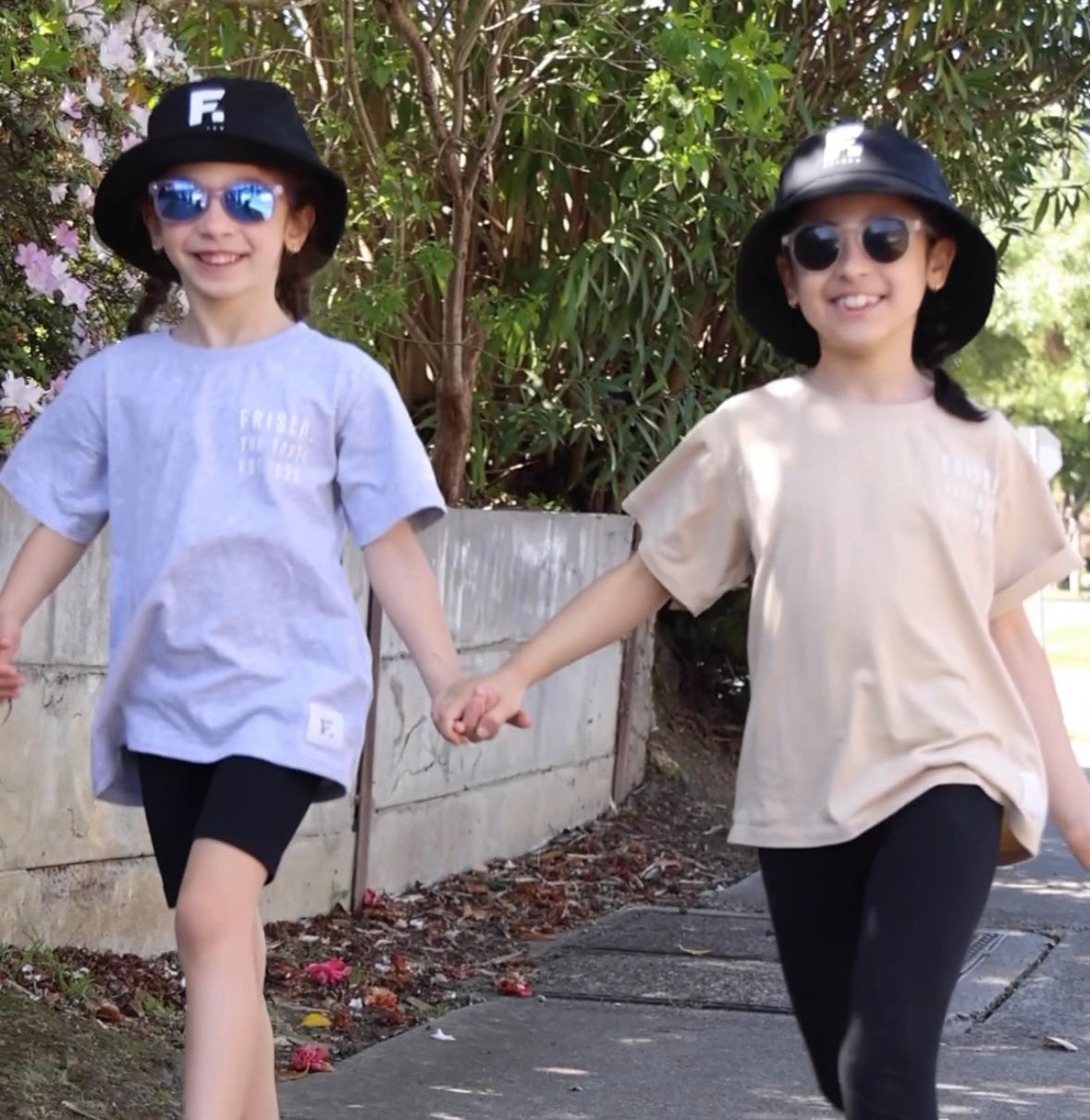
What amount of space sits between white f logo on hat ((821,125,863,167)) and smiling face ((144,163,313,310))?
93cm

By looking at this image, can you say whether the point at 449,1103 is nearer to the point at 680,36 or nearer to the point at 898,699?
the point at 898,699

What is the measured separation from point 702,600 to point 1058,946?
3.81 m

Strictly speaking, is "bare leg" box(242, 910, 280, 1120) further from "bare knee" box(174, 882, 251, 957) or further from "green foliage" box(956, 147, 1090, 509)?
"green foliage" box(956, 147, 1090, 509)

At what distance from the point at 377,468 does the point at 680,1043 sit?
2.38 m

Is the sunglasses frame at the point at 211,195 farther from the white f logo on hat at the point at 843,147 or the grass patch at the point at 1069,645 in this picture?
the grass patch at the point at 1069,645

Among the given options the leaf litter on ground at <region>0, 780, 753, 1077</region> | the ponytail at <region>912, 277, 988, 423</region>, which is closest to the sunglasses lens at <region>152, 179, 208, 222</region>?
the ponytail at <region>912, 277, 988, 423</region>

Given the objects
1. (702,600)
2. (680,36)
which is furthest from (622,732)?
(702,600)

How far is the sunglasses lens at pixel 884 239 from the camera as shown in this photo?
3.57m

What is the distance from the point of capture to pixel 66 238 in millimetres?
5238

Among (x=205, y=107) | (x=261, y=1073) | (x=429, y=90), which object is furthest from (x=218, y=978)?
(x=429, y=90)

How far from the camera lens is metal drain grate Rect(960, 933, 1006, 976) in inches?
262

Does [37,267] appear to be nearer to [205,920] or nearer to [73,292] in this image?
[73,292]

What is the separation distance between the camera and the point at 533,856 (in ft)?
27.5

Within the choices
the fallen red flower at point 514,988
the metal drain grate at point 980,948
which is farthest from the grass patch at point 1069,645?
the fallen red flower at point 514,988
